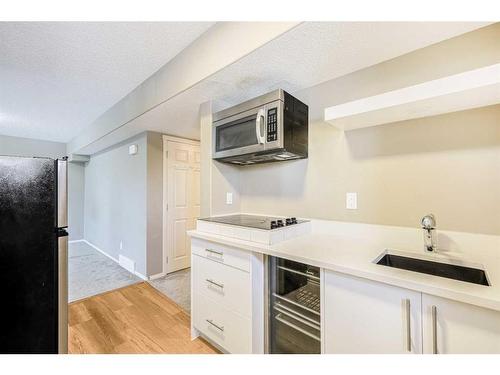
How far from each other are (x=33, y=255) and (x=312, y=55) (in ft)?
5.91

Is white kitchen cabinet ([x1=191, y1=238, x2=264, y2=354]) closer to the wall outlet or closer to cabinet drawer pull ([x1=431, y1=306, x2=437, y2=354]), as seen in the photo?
the wall outlet

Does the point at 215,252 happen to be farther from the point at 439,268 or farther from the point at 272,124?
the point at 439,268

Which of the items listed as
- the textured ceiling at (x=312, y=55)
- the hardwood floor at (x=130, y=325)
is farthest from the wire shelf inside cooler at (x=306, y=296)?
the textured ceiling at (x=312, y=55)

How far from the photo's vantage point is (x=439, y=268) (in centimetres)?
115

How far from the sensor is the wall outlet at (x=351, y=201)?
155cm

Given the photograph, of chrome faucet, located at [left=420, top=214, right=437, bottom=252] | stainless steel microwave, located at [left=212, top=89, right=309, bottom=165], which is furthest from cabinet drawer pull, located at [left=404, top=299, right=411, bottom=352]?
stainless steel microwave, located at [left=212, top=89, right=309, bottom=165]

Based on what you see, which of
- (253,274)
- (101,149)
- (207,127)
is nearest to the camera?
(253,274)

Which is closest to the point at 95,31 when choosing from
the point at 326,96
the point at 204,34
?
the point at 204,34

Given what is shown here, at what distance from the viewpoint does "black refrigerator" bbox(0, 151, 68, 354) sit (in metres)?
1.02

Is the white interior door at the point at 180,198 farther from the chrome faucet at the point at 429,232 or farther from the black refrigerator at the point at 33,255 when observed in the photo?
the chrome faucet at the point at 429,232

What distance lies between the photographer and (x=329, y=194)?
66.2 inches

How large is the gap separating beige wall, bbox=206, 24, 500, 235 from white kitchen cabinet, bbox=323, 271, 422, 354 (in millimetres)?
613
